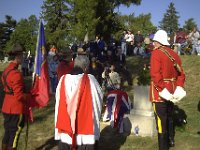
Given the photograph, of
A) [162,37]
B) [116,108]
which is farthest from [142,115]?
[162,37]

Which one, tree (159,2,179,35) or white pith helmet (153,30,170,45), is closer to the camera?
white pith helmet (153,30,170,45)

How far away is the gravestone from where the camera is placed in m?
8.61

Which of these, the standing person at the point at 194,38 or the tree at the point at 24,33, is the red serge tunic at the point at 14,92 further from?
the tree at the point at 24,33

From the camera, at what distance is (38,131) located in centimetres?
981

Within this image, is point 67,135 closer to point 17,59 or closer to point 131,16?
point 17,59

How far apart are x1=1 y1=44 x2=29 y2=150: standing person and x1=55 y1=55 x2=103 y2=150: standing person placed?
1.22 metres

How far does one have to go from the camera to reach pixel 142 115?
28.9 feet

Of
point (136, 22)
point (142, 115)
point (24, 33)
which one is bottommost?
point (142, 115)

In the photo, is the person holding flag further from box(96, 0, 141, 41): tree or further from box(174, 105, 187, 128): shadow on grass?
box(96, 0, 141, 41): tree

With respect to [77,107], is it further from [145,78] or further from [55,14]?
[55,14]

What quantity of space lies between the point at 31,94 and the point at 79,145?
79.1 inches

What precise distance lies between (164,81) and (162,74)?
138 millimetres

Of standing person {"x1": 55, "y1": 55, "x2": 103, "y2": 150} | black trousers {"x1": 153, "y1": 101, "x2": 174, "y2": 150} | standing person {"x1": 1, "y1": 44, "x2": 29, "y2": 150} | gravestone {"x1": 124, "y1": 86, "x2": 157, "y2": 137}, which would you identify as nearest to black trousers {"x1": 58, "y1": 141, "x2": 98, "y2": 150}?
standing person {"x1": 55, "y1": 55, "x2": 103, "y2": 150}

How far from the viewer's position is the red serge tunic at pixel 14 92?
20.8 feet
